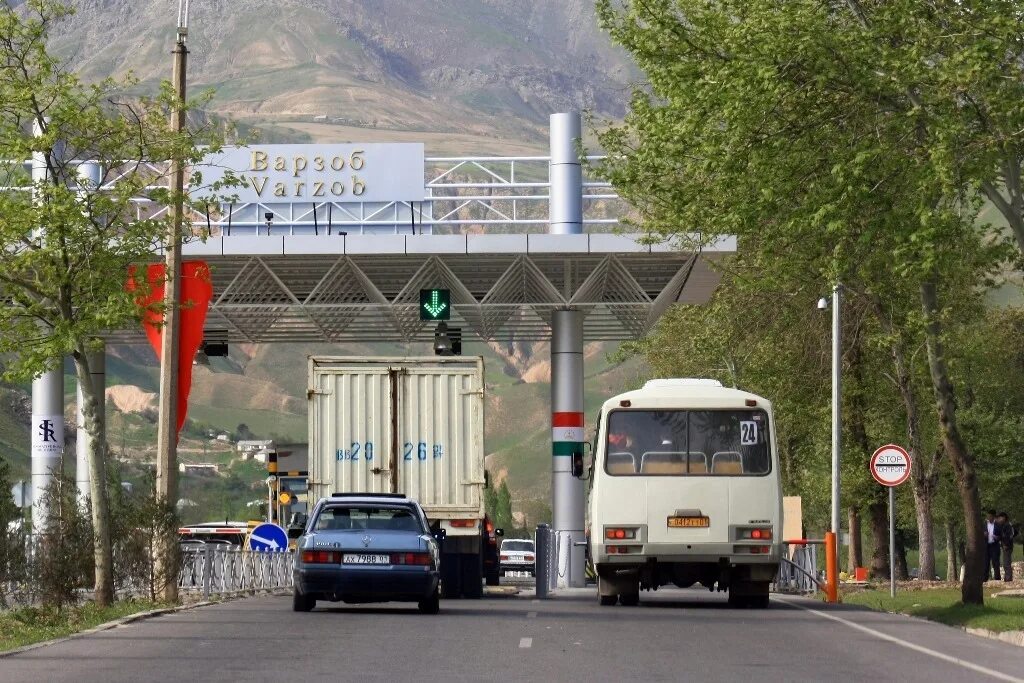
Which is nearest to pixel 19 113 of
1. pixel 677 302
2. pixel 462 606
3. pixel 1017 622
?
pixel 462 606

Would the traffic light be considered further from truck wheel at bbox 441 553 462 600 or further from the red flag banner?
truck wheel at bbox 441 553 462 600

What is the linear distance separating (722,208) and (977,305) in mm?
21711

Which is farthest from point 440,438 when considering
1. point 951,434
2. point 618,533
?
point 951,434

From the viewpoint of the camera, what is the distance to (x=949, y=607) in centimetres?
2661

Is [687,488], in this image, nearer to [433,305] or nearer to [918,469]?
[433,305]

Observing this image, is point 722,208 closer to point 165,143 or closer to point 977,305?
point 165,143

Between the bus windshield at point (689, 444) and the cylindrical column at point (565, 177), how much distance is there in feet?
54.8

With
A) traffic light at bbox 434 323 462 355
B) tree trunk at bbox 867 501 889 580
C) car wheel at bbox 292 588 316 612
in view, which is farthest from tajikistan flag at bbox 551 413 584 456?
car wheel at bbox 292 588 316 612

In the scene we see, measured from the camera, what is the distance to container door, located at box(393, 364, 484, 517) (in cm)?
2794

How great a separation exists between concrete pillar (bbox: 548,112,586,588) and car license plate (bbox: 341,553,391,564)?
755 inches

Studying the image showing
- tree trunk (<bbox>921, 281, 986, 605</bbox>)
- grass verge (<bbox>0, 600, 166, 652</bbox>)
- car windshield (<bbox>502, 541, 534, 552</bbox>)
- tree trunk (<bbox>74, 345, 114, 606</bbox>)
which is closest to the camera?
grass verge (<bbox>0, 600, 166, 652</bbox>)

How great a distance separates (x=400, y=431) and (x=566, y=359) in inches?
624

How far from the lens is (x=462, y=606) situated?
26.4 meters

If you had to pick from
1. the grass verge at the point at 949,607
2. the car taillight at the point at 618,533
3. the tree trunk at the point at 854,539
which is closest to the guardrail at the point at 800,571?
the grass verge at the point at 949,607
